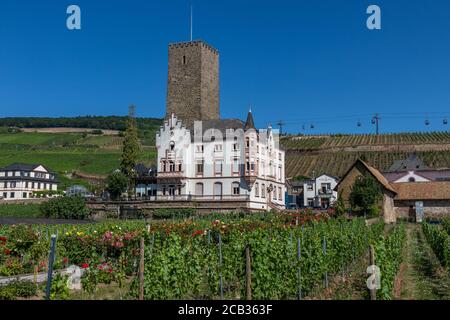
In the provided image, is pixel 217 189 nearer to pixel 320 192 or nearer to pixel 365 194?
pixel 365 194

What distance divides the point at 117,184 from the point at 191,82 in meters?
19.4

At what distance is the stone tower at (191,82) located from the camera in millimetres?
75000

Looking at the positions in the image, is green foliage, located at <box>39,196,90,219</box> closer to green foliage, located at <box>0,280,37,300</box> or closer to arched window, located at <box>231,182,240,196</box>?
arched window, located at <box>231,182,240,196</box>

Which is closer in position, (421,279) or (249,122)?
(421,279)

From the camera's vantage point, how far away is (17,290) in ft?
49.9

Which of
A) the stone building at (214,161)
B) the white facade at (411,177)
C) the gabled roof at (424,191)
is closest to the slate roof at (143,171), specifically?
the stone building at (214,161)

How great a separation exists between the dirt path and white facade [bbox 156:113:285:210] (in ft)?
120

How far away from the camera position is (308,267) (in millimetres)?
16109

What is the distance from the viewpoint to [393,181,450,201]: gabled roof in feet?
195

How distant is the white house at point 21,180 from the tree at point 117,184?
34.5 meters

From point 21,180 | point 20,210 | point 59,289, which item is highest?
point 21,180

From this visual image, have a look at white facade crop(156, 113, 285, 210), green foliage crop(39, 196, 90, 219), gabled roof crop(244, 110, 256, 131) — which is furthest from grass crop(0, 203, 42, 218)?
gabled roof crop(244, 110, 256, 131)

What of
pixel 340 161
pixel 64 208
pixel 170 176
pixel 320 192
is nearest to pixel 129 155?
pixel 170 176

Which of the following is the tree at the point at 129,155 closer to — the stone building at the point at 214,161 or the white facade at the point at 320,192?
the stone building at the point at 214,161
